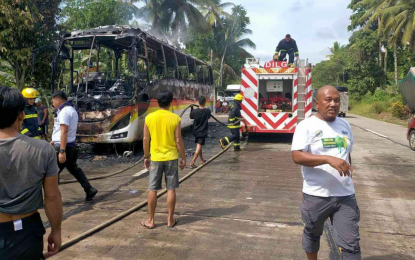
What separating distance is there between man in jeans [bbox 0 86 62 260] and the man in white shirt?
1.91m

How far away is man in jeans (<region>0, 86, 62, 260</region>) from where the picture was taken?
78.4 inches

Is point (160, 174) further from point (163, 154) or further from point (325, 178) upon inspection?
point (325, 178)

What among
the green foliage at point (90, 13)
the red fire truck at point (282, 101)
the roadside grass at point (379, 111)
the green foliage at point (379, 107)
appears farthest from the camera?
the green foliage at point (379, 107)

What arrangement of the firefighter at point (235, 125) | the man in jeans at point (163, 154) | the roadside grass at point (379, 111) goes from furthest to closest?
1. the roadside grass at point (379, 111)
2. the firefighter at point (235, 125)
3. the man in jeans at point (163, 154)

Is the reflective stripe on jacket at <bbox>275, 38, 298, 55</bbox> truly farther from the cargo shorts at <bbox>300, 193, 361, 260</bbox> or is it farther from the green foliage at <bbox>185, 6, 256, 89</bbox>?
the green foliage at <bbox>185, 6, 256, 89</bbox>

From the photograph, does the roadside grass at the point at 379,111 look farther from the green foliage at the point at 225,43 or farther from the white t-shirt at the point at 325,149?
the white t-shirt at the point at 325,149

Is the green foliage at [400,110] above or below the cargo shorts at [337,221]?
above

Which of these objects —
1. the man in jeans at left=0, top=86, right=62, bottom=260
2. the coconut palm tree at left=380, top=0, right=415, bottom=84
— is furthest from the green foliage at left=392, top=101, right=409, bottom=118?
the man in jeans at left=0, top=86, right=62, bottom=260

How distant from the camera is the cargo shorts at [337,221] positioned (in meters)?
2.77

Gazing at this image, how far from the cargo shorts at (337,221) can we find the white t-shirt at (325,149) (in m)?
0.06

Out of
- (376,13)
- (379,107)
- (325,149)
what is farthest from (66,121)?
(379,107)

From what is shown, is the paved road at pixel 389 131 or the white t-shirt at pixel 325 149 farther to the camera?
the paved road at pixel 389 131

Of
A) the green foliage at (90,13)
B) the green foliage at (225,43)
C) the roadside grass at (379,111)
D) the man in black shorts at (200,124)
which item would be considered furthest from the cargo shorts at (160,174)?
the green foliage at (225,43)

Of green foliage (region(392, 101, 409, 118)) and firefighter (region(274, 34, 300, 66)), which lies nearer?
firefighter (region(274, 34, 300, 66))
